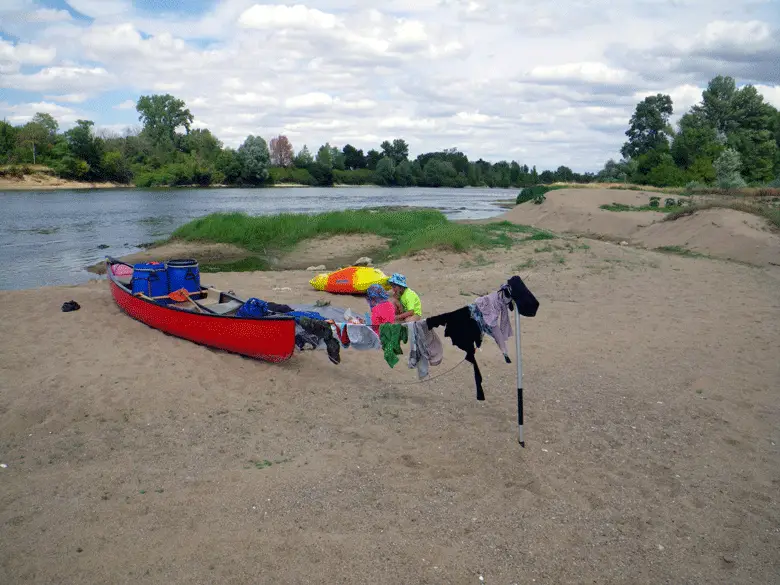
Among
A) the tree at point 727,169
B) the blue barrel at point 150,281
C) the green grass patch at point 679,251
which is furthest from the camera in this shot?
the tree at point 727,169

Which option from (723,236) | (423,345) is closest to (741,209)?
(723,236)

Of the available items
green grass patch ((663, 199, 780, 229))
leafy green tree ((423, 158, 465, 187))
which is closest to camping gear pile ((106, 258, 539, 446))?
green grass patch ((663, 199, 780, 229))

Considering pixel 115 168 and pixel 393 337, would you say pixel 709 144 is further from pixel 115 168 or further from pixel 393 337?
pixel 115 168

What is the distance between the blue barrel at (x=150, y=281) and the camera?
36.0 feet

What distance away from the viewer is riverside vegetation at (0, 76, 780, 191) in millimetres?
54781

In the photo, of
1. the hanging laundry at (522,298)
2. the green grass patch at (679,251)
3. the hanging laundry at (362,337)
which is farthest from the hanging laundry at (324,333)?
the green grass patch at (679,251)

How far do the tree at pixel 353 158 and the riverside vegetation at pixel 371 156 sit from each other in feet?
0.77

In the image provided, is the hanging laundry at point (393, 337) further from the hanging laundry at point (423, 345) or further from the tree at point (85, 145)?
the tree at point (85, 145)

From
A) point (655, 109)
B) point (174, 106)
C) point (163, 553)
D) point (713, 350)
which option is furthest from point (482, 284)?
point (174, 106)

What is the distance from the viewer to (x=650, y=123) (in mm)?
70562

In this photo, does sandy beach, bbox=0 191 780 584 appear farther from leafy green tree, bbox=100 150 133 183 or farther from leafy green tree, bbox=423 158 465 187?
leafy green tree, bbox=423 158 465 187

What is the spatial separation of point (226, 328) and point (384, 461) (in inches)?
153

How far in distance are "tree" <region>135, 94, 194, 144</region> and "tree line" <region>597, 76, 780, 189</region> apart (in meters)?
75.9

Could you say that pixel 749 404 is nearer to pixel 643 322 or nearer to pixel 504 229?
pixel 643 322
